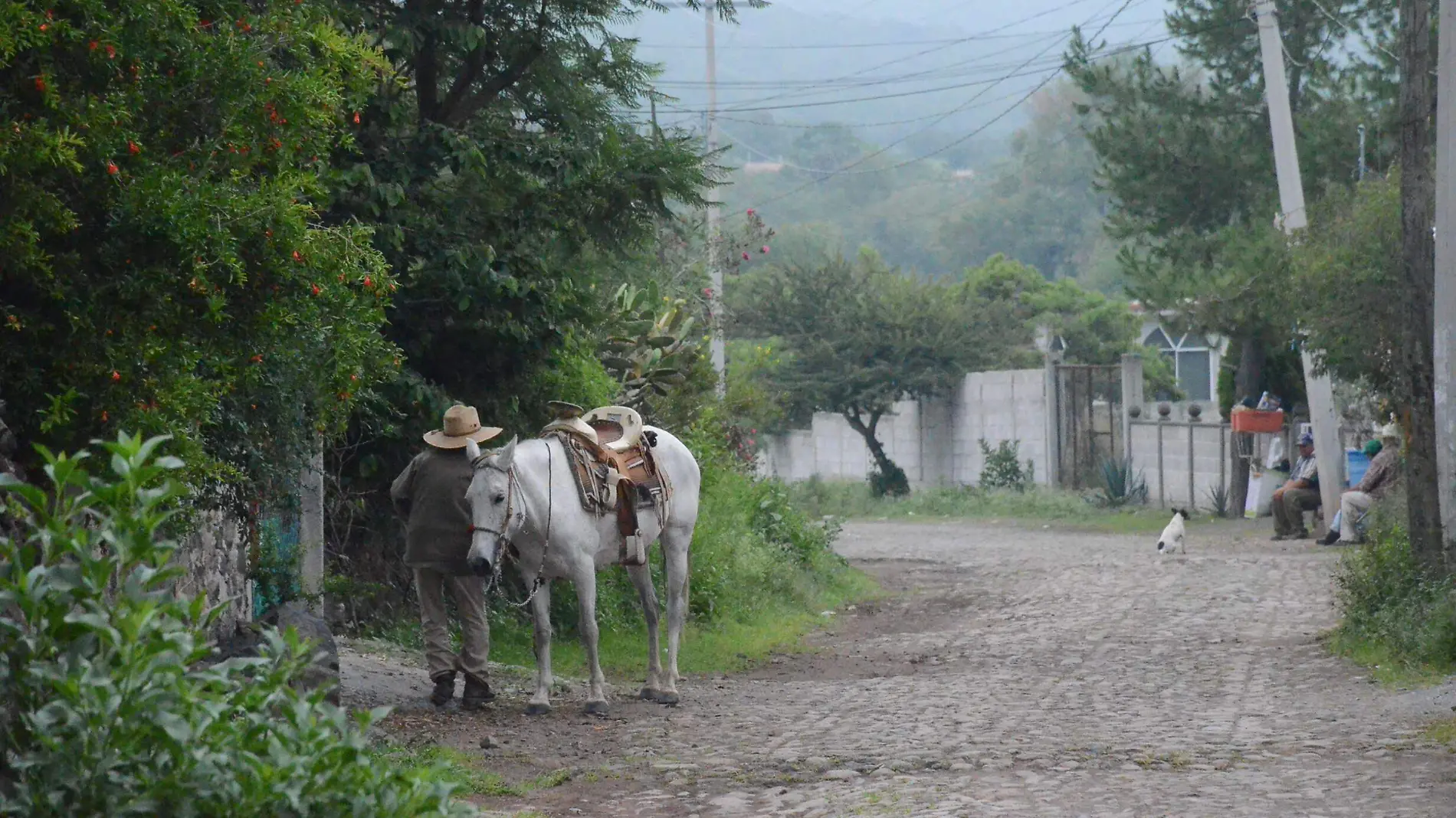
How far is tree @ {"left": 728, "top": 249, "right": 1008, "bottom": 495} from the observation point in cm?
3716

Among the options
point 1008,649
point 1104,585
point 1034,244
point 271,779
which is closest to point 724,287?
point 1104,585

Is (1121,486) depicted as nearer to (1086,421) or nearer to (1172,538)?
(1086,421)

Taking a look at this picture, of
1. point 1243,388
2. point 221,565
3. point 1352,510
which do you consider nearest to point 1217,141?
point 1243,388

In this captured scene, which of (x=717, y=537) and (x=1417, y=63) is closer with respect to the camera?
(x=1417, y=63)

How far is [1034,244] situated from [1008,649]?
292 ft

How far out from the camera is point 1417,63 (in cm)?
1222

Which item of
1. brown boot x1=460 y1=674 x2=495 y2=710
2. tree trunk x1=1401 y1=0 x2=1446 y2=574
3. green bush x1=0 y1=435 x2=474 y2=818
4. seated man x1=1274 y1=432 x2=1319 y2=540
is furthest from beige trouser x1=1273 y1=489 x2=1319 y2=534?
green bush x1=0 y1=435 x2=474 y2=818

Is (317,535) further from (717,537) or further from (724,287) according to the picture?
(724,287)

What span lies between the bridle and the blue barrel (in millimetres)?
15023

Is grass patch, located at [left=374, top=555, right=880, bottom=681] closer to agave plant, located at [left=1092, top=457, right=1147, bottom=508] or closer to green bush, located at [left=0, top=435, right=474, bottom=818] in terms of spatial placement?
green bush, located at [left=0, top=435, right=474, bottom=818]

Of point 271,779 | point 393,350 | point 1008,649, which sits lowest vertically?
point 1008,649

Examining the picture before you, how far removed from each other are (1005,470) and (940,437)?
11.7 feet

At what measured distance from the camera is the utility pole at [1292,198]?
71.3 feet

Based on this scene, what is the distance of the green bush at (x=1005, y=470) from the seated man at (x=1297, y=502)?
11973 millimetres
